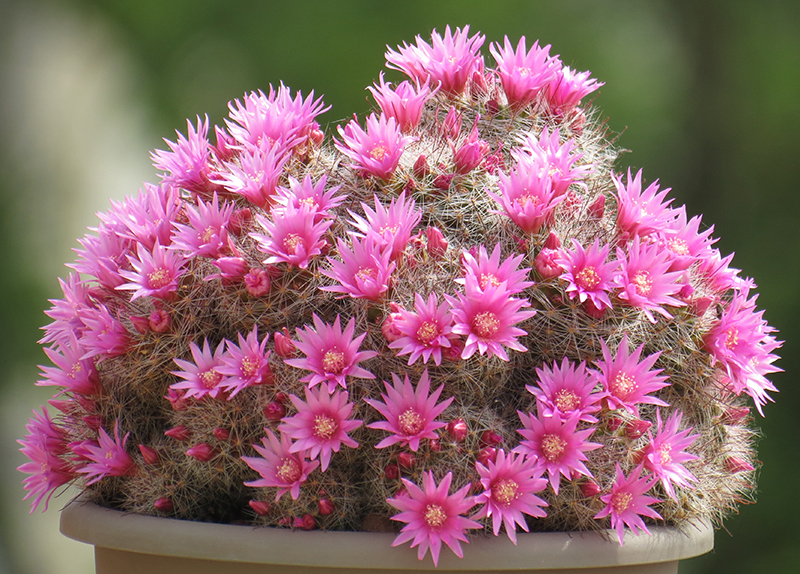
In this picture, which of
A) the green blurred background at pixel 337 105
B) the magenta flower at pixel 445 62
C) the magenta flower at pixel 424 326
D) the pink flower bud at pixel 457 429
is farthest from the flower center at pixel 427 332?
the green blurred background at pixel 337 105

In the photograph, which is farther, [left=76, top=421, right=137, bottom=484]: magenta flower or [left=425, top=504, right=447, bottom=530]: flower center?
[left=76, top=421, right=137, bottom=484]: magenta flower

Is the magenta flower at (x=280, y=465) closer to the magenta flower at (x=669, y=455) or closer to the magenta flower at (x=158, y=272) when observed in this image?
the magenta flower at (x=158, y=272)

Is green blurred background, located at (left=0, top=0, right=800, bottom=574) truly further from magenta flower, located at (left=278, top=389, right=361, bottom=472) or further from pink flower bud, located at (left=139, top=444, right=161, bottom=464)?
magenta flower, located at (left=278, top=389, right=361, bottom=472)

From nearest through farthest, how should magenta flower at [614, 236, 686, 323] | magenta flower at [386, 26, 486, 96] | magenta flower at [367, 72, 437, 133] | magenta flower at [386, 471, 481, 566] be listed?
magenta flower at [386, 471, 481, 566], magenta flower at [614, 236, 686, 323], magenta flower at [367, 72, 437, 133], magenta flower at [386, 26, 486, 96]

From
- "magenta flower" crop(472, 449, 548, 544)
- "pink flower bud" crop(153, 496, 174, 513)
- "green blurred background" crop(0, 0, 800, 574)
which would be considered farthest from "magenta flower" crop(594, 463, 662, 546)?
"green blurred background" crop(0, 0, 800, 574)

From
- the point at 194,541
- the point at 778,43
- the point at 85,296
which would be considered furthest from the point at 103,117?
the point at 778,43

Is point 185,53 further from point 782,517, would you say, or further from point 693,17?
point 782,517
